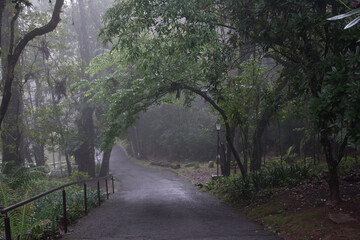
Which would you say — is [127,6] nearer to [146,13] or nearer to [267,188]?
[146,13]

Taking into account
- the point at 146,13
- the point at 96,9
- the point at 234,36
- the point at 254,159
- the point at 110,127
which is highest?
the point at 96,9

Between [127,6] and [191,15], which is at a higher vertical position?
[127,6]

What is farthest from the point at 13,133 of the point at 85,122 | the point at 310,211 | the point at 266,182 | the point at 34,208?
the point at 310,211

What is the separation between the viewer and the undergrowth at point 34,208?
18.4ft

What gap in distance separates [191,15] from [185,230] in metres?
5.44

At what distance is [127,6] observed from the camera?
9.34 metres

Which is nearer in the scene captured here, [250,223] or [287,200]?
[250,223]

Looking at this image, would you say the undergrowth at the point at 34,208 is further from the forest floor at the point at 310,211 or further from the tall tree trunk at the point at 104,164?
the tall tree trunk at the point at 104,164

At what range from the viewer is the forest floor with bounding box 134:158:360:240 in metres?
5.65

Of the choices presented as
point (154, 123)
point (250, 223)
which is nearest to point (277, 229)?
point (250, 223)

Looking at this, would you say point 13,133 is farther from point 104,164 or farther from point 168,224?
point 104,164

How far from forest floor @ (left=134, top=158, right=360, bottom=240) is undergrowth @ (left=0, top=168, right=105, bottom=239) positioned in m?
4.25

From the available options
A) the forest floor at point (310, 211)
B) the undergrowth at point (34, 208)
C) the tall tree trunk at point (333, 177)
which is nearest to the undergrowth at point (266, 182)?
the forest floor at point (310, 211)

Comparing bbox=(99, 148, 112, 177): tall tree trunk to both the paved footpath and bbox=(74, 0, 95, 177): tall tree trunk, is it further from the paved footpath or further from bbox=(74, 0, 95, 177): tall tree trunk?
the paved footpath
